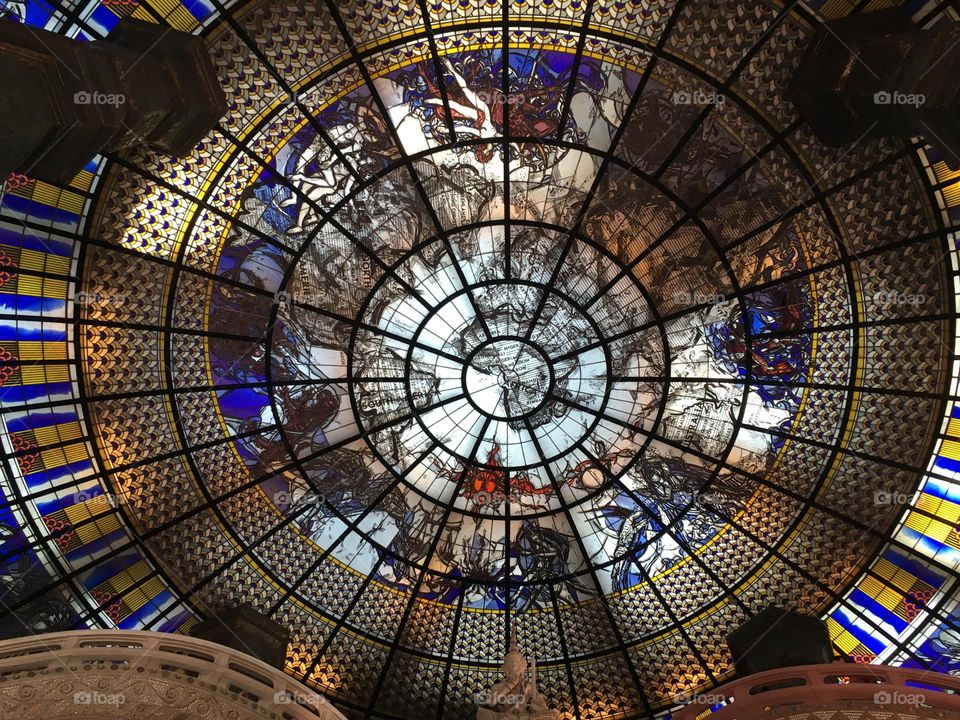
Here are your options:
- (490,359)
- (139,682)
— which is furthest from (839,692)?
(139,682)

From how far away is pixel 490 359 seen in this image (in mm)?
21594

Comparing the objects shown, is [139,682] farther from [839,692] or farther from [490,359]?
[839,692]

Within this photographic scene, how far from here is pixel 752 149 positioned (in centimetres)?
1822

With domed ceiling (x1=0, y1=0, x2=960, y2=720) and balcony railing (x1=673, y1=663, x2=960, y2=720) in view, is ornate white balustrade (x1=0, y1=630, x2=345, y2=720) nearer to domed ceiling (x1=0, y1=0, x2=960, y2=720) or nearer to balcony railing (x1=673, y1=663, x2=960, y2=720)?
domed ceiling (x1=0, y1=0, x2=960, y2=720)

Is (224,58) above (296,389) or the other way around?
above

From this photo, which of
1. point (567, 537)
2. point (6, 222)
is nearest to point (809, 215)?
point (567, 537)

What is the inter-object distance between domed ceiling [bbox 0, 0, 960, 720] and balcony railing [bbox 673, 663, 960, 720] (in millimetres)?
4198

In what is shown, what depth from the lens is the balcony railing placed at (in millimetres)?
15070

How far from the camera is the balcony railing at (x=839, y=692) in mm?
15070

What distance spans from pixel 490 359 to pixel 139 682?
37.4ft

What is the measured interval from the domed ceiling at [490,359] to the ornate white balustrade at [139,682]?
14.7 feet

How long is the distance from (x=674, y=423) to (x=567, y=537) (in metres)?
4.46

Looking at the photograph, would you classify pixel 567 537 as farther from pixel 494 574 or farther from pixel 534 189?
pixel 534 189

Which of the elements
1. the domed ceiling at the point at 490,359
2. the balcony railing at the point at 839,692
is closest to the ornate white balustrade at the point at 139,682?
the domed ceiling at the point at 490,359
